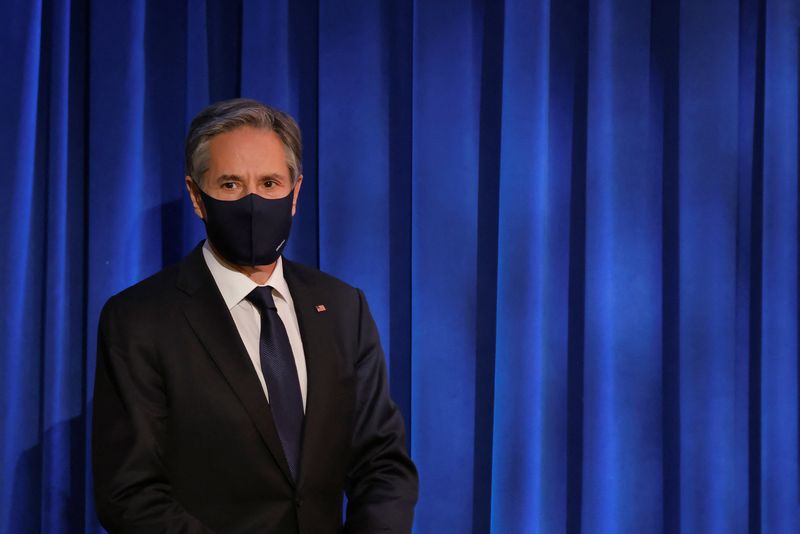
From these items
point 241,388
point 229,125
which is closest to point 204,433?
point 241,388

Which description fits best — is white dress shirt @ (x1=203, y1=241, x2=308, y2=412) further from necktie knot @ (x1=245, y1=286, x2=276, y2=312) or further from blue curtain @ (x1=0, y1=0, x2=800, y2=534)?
blue curtain @ (x1=0, y1=0, x2=800, y2=534)

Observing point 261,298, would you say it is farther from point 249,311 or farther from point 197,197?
point 197,197

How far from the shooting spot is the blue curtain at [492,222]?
6.88 feet

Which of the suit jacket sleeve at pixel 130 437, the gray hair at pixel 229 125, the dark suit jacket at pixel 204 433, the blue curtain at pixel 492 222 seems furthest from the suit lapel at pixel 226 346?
the blue curtain at pixel 492 222

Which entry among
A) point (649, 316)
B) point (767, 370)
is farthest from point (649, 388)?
point (767, 370)

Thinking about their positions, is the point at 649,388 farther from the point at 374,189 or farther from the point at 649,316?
the point at 374,189

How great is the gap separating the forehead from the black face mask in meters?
0.06

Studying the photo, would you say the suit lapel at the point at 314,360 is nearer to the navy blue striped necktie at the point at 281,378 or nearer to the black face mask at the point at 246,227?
the navy blue striped necktie at the point at 281,378

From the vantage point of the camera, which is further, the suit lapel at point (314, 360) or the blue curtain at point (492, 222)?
the blue curtain at point (492, 222)

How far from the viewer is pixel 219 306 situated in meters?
1.60

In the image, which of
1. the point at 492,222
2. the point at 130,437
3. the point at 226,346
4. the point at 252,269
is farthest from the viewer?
the point at 492,222

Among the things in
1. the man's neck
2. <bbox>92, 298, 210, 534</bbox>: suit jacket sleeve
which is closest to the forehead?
the man's neck

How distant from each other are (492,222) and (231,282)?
0.93 m

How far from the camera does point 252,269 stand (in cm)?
166
